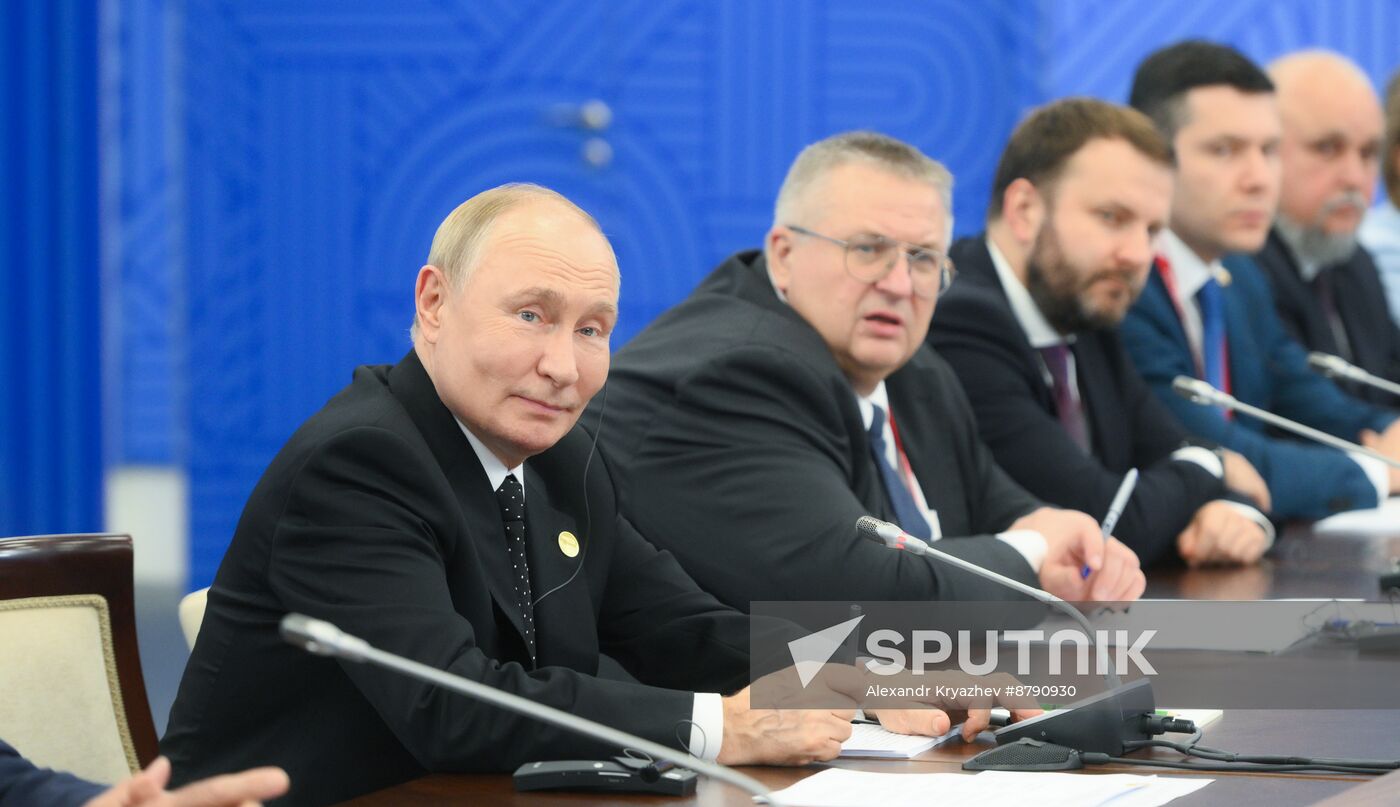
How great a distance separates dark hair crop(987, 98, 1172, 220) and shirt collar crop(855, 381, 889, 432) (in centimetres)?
84

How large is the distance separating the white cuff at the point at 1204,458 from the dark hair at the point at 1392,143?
2.78 metres

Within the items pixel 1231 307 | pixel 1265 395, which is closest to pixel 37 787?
pixel 1231 307

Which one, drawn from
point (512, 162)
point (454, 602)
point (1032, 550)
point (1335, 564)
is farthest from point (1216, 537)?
point (512, 162)

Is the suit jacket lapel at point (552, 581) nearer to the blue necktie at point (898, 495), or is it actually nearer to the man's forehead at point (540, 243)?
the man's forehead at point (540, 243)

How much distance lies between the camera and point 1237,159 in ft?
14.7

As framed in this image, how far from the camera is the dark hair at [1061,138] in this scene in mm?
3750

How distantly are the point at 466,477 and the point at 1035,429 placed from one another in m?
1.78

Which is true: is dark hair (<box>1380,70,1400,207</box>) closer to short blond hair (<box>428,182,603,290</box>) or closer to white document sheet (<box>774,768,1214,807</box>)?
short blond hair (<box>428,182,603,290</box>)

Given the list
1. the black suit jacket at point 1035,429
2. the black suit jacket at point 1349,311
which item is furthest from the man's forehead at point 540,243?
the black suit jacket at point 1349,311

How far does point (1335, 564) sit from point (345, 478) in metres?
2.07

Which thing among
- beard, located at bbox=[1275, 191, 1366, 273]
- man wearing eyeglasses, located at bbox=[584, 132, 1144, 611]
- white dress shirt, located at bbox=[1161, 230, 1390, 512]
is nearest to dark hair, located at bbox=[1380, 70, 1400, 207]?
beard, located at bbox=[1275, 191, 1366, 273]

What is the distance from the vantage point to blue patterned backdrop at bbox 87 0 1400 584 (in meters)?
5.69

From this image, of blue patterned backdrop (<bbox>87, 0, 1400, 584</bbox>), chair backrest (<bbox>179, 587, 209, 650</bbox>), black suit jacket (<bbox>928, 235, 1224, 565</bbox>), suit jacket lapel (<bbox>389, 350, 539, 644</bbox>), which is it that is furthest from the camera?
blue patterned backdrop (<bbox>87, 0, 1400, 584</bbox>)

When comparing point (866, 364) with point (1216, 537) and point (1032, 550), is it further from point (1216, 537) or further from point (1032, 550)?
point (1216, 537)
